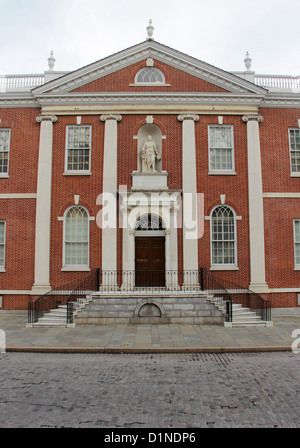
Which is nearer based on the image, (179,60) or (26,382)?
(26,382)

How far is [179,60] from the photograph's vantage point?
15820 mm

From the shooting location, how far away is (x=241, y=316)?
523 inches

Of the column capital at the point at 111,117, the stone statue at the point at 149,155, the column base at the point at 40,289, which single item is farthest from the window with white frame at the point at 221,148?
the column base at the point at 40,289

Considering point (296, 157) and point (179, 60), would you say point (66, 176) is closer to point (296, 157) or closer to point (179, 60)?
point (179, 60)

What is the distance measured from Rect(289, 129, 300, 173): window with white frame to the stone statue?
256 inches

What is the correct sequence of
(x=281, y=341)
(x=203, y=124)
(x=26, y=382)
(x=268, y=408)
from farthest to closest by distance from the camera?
(x=203, y=124), (x=281, y=341), (x=26, y=382), (x=268, y=408)

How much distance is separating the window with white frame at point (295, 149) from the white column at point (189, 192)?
15.8ft

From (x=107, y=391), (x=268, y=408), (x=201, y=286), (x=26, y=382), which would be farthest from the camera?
(x=201, y=286)

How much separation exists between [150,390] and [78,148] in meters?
11.8

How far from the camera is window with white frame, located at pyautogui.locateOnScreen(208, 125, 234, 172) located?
1581 cm

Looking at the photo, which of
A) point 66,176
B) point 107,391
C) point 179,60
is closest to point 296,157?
point 179,60

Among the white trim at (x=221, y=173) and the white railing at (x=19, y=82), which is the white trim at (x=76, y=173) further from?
the white trim at (x=221, y=173)

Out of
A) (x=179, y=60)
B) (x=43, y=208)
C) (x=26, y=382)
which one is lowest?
(x=26, y=382)

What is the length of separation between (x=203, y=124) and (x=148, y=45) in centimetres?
459
